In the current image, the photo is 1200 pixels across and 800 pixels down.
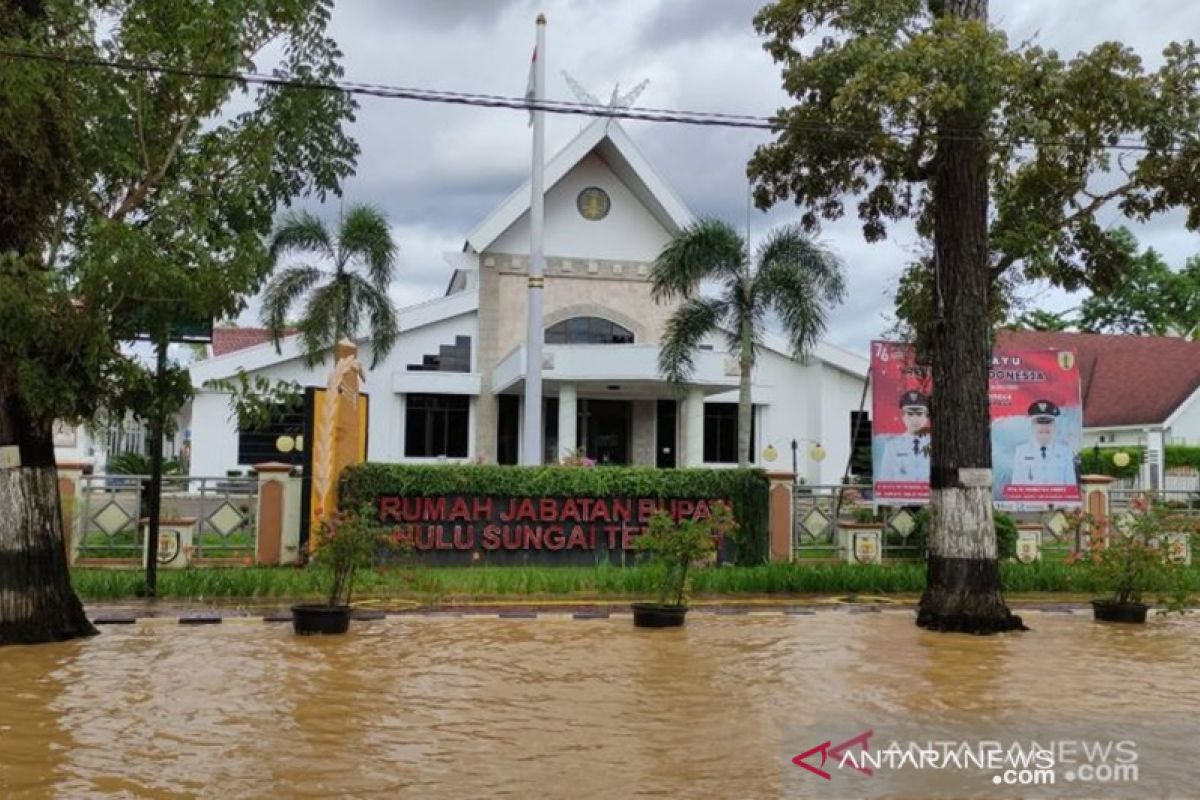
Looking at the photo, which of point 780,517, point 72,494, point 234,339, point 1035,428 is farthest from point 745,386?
point 234,339

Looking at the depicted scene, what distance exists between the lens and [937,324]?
12.0 meters

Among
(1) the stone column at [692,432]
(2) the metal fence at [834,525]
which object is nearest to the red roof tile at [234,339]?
(1) the stone column at [692,432]

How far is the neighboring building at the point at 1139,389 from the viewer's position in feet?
102

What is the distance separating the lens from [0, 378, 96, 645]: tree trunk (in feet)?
31.5

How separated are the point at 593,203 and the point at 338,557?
65.2 ft

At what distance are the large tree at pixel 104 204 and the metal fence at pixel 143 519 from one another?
18.0ft

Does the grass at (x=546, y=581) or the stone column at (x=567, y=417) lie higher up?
the stone column at (x=567, y=417)

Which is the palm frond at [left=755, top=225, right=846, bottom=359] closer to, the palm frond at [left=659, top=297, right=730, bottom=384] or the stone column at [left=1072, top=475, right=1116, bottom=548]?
the palm frond at [left=659, top=297, right=730, bottom=384]

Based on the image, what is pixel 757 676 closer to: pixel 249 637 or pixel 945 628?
pixel 945 628

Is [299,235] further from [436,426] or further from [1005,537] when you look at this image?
[1005,537]

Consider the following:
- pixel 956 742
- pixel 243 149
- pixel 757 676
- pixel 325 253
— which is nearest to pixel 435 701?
pixel 757 676

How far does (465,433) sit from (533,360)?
7.86 meters

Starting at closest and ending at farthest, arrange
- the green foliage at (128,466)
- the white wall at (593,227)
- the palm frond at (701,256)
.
A: the palm frond at (701,256) < the green foliage at (128,466) < the white wall at (593,227)

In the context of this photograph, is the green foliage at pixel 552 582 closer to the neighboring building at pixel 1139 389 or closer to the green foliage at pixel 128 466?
the green foliage at pixel 128 466
